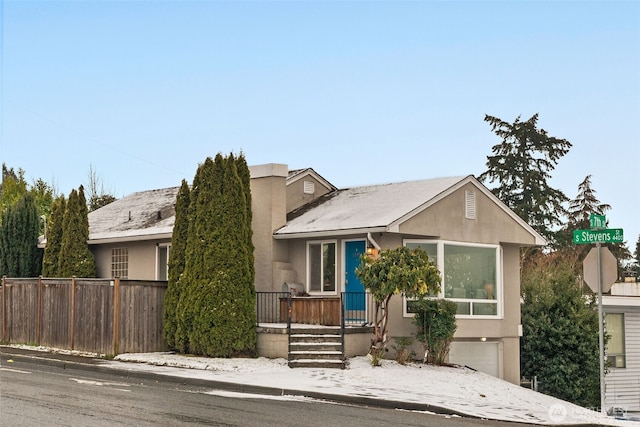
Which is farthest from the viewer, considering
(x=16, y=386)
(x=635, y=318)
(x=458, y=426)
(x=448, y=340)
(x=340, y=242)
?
(x=635, y=318)

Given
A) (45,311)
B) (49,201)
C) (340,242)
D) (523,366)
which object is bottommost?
(523,366)

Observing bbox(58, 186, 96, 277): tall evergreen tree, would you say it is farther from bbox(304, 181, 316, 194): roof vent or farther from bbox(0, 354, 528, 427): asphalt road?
bbox(0, 354, 528, 427): asphalt road

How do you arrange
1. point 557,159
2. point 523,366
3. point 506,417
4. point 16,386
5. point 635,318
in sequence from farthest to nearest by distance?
point 557,159 < point 635,318 < point 523,366 < point 16,386 < point 506,417

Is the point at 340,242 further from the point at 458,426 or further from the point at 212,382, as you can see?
the point at 458,426

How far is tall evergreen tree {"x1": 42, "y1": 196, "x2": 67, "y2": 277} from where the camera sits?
28609 mm

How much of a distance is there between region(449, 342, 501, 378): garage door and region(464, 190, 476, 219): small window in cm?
365

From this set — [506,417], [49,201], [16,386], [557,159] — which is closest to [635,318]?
[506,417]

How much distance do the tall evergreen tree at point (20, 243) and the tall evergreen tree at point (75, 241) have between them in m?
3.45

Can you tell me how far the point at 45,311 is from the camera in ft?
80.2

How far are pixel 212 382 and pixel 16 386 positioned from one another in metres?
3.93

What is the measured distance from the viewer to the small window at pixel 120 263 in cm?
2881

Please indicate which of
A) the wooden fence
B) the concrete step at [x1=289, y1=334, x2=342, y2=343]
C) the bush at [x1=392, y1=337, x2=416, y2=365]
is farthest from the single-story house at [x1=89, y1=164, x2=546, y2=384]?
the wooden fence

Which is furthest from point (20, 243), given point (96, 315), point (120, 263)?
point (96, 315)

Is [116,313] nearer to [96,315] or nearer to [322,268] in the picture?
[96,315]
